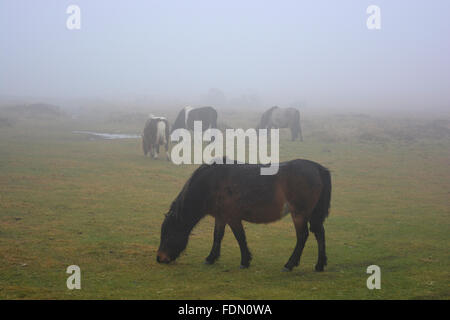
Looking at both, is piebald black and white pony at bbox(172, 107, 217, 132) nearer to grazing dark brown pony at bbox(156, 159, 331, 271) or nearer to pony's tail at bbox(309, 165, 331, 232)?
grazing dark brown pony at bbox(156, 159, 331, 271)

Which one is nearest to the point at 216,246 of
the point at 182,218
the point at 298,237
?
the point at 182,218

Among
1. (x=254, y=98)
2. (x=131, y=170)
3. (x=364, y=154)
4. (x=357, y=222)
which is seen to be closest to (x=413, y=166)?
(x=364, y=154)

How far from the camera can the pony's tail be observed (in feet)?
25.3

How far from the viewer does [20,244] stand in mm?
8812

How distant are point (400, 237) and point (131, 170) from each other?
12186 millimetres

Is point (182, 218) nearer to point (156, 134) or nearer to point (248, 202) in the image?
point (248, 202)

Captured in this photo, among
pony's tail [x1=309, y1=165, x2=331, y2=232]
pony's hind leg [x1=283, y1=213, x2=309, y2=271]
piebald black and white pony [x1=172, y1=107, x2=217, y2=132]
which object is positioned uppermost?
piebald black and white pony [x1=172, y1=107, x2=217, y2=132]

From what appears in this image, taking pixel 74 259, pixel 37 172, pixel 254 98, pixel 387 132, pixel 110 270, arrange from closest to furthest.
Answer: pixel 110 270 < pixel 74 259 < pixel 37 172 < pixel 387 132 < pixel 254 98

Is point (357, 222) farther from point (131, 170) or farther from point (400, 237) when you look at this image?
point (131, 170)

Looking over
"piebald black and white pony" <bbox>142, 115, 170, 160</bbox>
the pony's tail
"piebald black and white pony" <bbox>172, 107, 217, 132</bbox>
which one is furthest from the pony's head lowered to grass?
"piebald black and white pony" <bbox>172, 107, 217, 132</bbox>

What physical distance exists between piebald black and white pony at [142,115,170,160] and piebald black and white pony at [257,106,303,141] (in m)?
13.5

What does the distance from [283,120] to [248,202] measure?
92.1 feet

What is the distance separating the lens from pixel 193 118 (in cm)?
3031

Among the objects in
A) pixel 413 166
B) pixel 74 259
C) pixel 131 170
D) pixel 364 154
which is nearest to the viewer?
pixel 74 259
